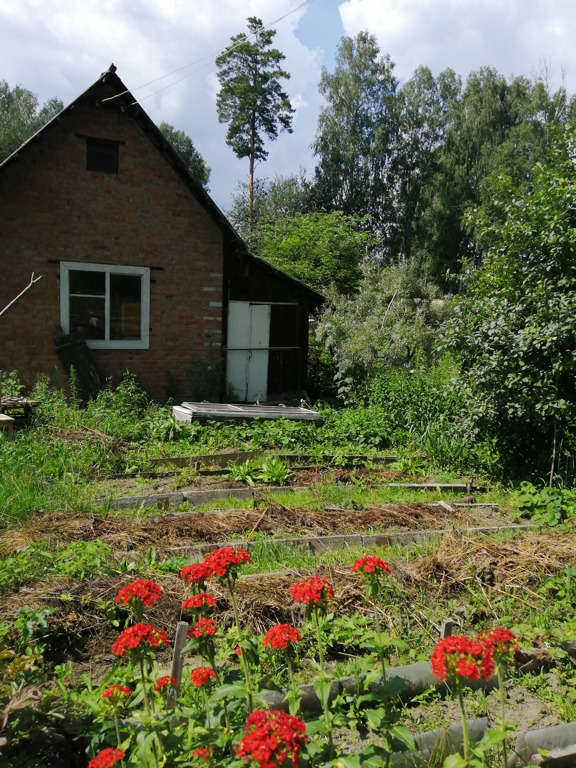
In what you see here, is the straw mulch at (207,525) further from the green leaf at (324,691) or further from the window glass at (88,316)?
the window glass at (88,316)

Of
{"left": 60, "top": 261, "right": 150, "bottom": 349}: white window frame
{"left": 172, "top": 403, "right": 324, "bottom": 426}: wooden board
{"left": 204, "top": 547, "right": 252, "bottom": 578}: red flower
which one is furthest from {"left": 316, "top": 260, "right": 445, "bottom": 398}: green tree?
{"left": 204, "top": 547, "right": 252, "bottom": 578}: red flower

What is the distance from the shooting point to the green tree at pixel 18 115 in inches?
1396

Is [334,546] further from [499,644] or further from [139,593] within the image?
[499,644]

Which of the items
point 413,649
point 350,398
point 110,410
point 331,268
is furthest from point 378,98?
point 413,649

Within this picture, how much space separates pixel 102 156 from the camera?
12266 millimetres

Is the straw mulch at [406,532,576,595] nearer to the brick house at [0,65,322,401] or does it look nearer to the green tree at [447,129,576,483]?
the green tree at [447,129,576,483]

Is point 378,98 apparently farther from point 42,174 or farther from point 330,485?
point 330,485

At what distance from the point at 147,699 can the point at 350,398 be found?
35.8ft

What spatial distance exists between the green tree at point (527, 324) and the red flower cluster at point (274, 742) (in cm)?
639

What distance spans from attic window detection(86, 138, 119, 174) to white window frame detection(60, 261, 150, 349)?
191 centimetres

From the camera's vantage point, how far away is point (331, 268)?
860 inches

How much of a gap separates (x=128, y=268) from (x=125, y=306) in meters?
0.78

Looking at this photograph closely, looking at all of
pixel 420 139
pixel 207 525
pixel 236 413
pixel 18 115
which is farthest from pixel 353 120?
pixel 207 525

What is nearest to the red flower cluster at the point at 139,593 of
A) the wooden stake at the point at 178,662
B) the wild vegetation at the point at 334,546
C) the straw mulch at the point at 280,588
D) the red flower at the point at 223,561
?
the wild vegetation at the point at 334,546
